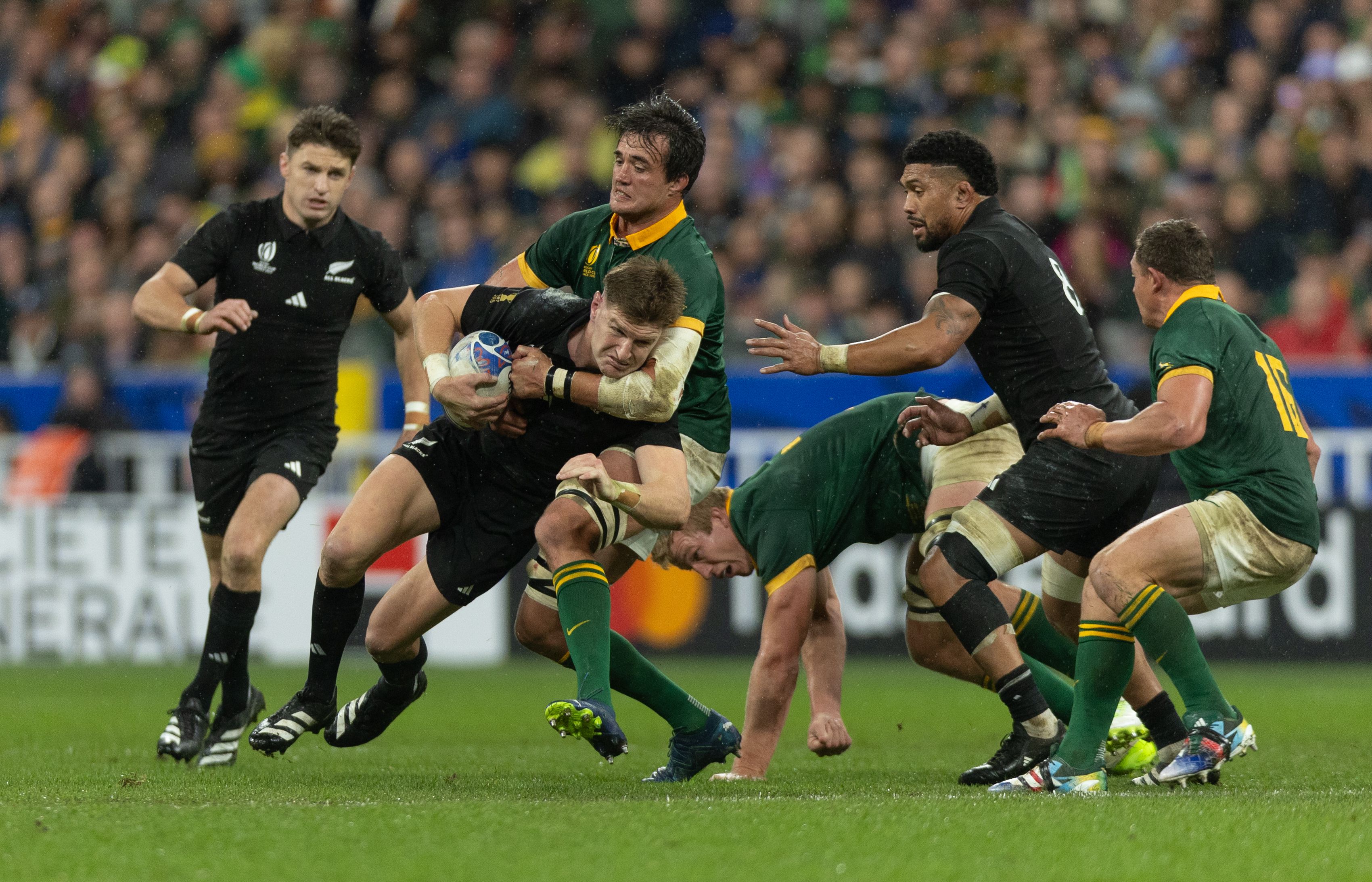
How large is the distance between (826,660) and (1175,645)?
1.40 metres

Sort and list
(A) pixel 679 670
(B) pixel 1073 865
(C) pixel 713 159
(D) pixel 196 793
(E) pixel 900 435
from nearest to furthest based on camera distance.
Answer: (B) pixel 1073 865
(D) pixel 196 793
(E) pixel 900 435
(A) pixel 679 670
(C) pixel 713 159

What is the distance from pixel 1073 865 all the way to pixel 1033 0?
34.6 ft

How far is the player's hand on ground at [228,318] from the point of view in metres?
6.05

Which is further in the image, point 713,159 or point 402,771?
point 713,159

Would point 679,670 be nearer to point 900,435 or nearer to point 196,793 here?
point 900,435

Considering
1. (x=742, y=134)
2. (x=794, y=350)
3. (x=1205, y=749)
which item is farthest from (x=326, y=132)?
(x=742, y=134)

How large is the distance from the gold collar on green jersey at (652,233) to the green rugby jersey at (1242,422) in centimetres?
163

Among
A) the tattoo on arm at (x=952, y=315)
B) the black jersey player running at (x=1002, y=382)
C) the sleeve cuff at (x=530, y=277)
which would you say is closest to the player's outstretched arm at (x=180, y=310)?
the sleeve cuff at (x=530, y=277)

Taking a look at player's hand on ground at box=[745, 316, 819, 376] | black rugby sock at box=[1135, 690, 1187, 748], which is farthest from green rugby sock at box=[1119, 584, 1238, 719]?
player's hand on ground at box=[745, 316, 819, 376]

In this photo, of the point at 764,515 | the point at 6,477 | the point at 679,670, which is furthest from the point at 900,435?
the point at 6,477

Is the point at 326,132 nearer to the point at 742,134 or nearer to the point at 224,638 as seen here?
the point at 224,638

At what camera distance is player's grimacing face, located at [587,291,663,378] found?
5211 millimetres

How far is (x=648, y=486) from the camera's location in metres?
5.24

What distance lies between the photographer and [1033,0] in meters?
13.3
